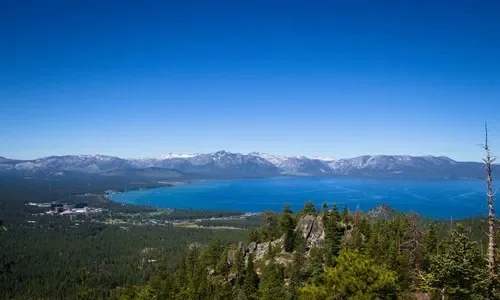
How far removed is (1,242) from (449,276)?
221277 millimetres

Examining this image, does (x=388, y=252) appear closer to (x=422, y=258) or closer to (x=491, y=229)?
(x=422, y=258)

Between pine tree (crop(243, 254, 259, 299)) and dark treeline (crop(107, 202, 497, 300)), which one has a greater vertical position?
dark treeline (crop(107, 202, 497, 300))

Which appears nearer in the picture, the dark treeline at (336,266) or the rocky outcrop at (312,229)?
the dark treeline at (336,266)

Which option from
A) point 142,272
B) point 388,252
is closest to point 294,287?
point 388,252

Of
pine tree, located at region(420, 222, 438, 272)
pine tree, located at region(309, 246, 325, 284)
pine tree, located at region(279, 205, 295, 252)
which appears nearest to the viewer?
pine tree, located at region(309, 246, 325, 284)

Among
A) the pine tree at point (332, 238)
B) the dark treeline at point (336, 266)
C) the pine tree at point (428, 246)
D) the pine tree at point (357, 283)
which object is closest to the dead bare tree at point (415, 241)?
the dark treeline at point (336, 266)

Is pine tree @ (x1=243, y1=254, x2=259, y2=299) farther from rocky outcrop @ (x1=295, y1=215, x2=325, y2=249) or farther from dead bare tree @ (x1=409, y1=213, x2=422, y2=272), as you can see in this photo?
dead bare tree @ (x1=409, y1=213, x2=422, y2=272)

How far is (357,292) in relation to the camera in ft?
72.3

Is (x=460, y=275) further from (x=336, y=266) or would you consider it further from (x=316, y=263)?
(x=316, y=263)

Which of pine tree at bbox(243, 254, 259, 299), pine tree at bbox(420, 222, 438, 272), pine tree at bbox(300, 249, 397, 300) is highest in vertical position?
pine tree at bbox(300, 249, 397, 300)

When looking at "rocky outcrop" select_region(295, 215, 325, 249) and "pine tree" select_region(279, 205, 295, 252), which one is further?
"pine tree" select_region(279, 205, 295, 252)

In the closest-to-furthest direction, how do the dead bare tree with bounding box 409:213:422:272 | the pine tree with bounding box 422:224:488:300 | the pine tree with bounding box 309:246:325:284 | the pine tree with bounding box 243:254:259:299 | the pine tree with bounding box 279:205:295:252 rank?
the pine tree with bounding box 422:224:488:300 < the pine tree with bounding box 309:246:325:284 < the dead bare tree with bounding box 409:213:422:272 < the pine tree with bounding box 243:254:259:299 < the pine tree with bounding box 279:205:295:252

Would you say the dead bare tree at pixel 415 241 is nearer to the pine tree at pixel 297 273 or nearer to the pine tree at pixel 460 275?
the pine tree at pixel 297 273

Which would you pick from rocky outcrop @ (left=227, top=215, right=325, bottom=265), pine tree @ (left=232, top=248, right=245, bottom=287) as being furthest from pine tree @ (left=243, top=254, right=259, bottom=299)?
rocky outcrop @ (left=227, top=215, right=325, bottom=265)
